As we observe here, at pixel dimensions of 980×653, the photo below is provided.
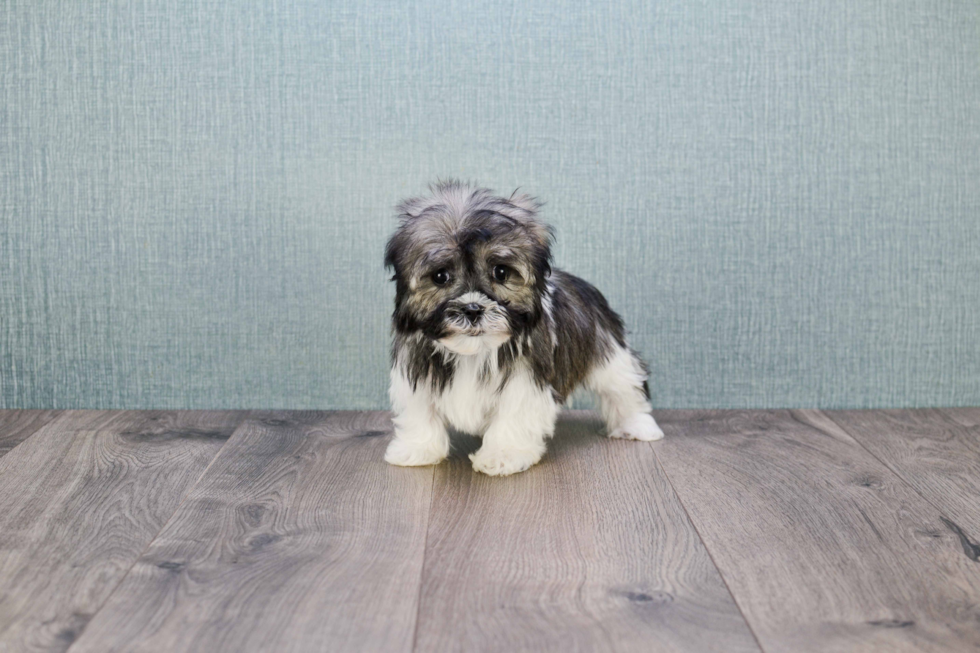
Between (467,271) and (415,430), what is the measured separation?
1.71ft

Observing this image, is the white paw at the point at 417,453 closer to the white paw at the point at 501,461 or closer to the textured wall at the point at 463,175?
the white paw at the point at 501,461

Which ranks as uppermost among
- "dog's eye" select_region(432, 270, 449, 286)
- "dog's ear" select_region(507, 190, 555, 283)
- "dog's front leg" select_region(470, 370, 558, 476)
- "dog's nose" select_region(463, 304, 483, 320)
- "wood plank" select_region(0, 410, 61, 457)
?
"dog's ear" select_region(507, 190, 555, 283)

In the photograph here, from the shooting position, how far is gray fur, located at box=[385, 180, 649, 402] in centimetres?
211

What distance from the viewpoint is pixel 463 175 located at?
9.71 ft

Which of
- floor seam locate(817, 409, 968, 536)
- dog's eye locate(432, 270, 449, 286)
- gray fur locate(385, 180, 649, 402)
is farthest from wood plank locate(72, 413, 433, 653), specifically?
floor seam locate(817, 409, 968, 536)

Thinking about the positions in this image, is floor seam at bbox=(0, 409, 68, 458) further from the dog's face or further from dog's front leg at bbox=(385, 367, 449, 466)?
the dog's face

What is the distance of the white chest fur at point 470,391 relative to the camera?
2.31m

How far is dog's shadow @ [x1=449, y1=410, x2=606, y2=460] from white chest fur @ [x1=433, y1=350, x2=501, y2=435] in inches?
8.0

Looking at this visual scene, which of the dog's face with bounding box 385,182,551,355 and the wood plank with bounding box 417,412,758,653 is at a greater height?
the dog's face with bounding box 385,182,551,355

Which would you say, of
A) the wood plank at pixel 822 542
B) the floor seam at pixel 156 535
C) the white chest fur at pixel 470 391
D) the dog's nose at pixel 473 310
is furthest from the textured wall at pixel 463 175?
the dog's nose at pixel 473 310

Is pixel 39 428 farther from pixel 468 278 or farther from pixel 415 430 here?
pixel 468 278

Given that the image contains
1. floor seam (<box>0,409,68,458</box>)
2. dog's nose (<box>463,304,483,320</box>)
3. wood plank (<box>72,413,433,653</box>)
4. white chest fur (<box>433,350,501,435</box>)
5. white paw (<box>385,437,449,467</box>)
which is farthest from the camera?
floor seam (<box>0,409,68,458</box>)

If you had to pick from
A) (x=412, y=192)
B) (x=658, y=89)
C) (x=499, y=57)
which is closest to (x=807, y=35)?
(x=658, y=89)

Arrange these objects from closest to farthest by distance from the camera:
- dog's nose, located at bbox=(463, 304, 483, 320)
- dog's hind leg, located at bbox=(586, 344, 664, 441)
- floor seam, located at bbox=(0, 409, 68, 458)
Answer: dog's nose, located at bbox=(463, 304, 483, 320) < floor seam, located at bbox=(0, 409, 68, 458) < dog's hind leg, located at bbox=(586, 344, 664, 441)
